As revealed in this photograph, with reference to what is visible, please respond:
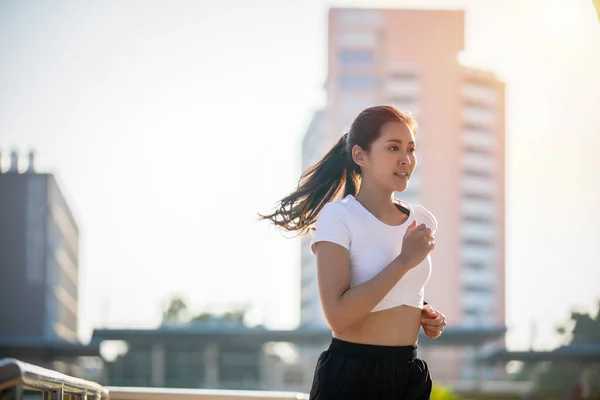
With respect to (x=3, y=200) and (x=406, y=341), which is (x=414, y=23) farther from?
(x=406, y=341)

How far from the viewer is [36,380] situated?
2.44m

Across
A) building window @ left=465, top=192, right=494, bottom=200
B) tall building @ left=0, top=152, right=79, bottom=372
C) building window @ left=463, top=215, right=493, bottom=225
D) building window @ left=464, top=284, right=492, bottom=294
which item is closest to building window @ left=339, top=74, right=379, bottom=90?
building window @ left=465, top=192, right=494, bottom=200

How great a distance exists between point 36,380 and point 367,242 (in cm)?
103

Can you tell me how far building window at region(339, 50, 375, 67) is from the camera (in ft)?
311

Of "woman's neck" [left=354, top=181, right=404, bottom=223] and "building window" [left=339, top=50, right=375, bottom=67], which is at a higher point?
"building window" [left=339, top=50, right=375, bottom=67]

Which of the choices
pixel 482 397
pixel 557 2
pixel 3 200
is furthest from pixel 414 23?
pixel 557 2

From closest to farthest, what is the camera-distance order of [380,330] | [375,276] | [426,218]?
[375,276]
[380,330]
[426,218]

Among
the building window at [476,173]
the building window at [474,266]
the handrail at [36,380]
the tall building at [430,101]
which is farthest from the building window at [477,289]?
the handrail at [36,380]

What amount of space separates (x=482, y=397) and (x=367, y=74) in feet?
188

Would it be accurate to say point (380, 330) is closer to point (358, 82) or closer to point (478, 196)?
point (358, 82)

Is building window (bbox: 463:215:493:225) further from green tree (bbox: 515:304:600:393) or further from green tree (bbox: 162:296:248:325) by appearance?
green tree (bbox: 162:296:248:325)

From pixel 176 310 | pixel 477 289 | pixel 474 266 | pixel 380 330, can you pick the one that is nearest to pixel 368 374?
pixel 380 330

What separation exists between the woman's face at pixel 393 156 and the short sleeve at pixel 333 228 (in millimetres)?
167

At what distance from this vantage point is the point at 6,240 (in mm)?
65750
